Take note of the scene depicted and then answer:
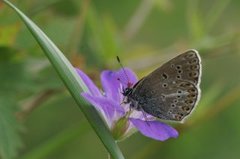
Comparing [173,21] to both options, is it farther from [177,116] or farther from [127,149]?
[177,116]

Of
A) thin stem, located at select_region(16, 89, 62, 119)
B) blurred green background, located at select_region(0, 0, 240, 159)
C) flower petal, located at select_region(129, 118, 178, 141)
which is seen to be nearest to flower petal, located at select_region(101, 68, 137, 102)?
flower petal, located at select_region(129, 118, 178, 141)

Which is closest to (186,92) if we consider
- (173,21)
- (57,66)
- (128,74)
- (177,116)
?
(177,116)

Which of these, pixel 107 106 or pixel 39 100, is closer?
pixel 107 106

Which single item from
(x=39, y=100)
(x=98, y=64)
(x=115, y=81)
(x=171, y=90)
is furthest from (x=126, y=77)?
(x=98, y=64)

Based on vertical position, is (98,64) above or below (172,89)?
above

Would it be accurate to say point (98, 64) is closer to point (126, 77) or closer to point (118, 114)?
point (126, 77)

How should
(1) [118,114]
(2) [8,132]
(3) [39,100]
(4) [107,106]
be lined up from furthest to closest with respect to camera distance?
(3) [39,100], (2) [8,132], (1) [118,114], (4) [107,106]
